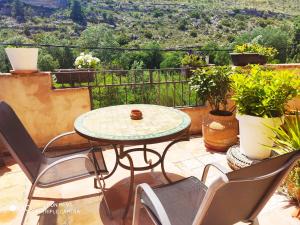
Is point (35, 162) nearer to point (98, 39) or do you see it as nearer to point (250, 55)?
point (250, 55)

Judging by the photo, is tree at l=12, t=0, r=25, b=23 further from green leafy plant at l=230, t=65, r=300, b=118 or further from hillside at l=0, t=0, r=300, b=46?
green leafy plant at l=230, t=65, r=300, b=118

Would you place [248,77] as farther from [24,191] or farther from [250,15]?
[250,15]

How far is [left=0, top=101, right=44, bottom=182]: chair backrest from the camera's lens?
1.79 metres

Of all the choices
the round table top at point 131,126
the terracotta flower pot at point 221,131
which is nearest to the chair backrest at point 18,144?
the round table top at point 131,126

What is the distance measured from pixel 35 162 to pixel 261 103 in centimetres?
214

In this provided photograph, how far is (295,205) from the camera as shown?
7.41ft

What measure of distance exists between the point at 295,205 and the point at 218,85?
5.46 feet

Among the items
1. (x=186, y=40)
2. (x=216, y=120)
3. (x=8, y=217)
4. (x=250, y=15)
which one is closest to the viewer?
(x=8, y=217)

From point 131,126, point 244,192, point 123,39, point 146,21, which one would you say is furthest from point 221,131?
point 146,21

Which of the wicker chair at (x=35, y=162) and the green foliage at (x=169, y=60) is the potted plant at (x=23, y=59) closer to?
the wicker chair at (x=35, y=162)

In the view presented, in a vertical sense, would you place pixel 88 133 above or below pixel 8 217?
above

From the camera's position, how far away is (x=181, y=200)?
5.47ft

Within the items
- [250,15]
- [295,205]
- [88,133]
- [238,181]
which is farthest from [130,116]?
[250,15]

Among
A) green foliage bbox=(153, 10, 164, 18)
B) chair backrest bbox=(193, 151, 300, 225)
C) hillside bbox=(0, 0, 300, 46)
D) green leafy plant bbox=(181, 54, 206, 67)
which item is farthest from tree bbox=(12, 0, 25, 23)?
chair backrest bbox=(193, 151, 300, 225)
